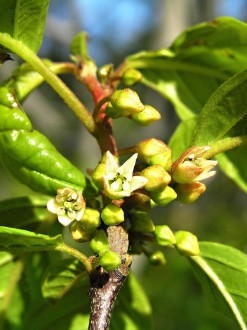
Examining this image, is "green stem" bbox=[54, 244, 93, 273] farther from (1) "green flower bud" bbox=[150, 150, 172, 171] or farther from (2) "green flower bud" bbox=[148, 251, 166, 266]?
(2) "green flower bud" bbox=[148, 251, 166, 266]

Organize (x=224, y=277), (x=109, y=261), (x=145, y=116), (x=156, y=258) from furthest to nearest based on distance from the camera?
1. (x=156, y=258)
2. (x=224, y=277)
3. (x=145, y=116)
4. (x=109, y=261)

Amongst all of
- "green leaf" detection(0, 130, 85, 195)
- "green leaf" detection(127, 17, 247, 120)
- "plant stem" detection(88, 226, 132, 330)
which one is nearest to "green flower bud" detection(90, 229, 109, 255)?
"plant stem" detection(88, 226, 132, 330)

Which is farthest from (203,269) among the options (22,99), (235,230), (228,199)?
(228,199)

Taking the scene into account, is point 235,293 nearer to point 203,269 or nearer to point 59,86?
point 203,269

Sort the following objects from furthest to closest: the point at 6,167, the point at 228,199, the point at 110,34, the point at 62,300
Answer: the point at 110,34 → the point at 228,199 → the point at 62,300 → the point at 6,167

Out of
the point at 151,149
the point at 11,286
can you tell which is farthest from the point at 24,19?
the point at 11,286

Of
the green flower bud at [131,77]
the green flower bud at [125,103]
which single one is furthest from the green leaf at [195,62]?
the green flower bud at [125,103]

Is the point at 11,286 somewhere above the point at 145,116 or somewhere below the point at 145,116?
below

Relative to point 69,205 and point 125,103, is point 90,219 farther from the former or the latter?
point 125,103
